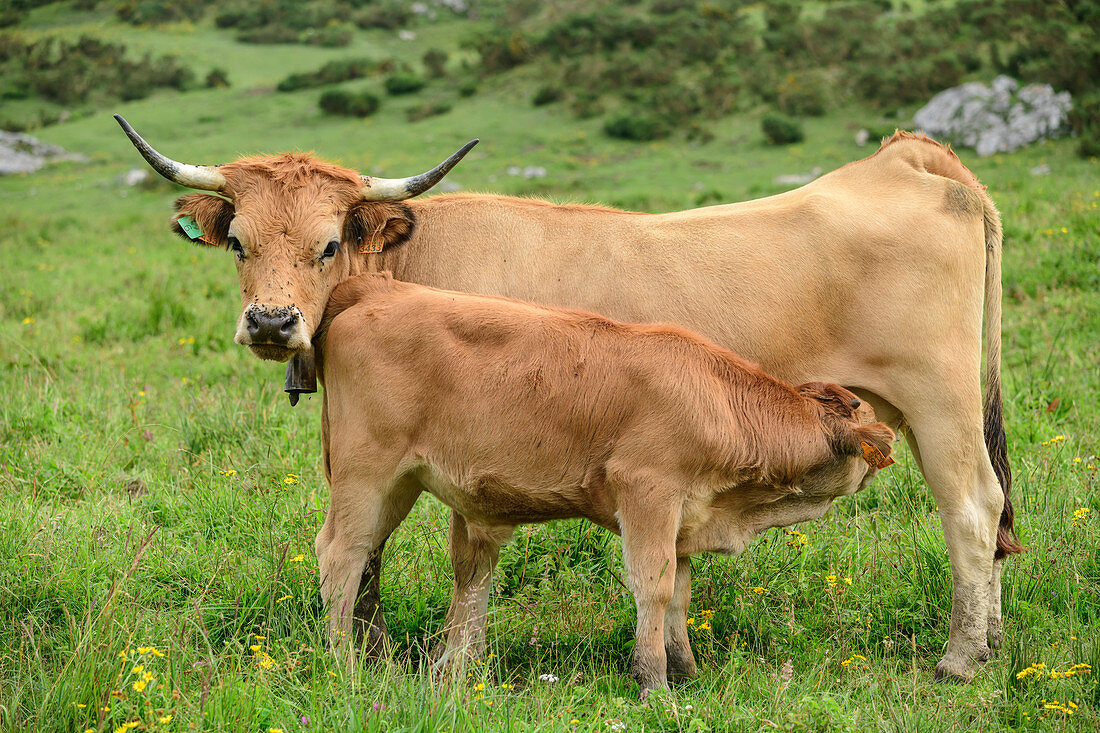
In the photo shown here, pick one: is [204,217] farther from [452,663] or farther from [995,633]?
[995,633]

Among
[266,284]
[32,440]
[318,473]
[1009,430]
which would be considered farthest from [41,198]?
[1009,430]

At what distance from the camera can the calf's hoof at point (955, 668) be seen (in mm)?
5086

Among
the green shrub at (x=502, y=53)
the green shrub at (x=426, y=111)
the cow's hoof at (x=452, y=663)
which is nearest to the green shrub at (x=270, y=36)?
the green shrub at (x=502, y=53)

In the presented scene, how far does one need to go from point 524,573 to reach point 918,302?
108 inches

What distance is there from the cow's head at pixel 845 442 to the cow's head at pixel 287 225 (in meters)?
2.35

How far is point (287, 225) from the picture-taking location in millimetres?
5254

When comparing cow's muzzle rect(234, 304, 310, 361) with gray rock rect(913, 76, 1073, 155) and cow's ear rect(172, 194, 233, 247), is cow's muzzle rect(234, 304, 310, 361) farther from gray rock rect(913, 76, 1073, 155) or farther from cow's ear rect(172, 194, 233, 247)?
gray rock rect(913, 76, 1073, 155)

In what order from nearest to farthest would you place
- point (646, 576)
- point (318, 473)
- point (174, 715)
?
point (174, 715) < point (646, 576) < point (318, 473)

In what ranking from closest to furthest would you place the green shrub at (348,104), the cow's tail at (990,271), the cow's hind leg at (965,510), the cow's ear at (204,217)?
the cow's hind leg at (965,510) → the cow's ear at (204,217) → the cow's tail at (990,271) → the green shrub at (348,104)

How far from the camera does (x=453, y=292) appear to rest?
17.0 feet

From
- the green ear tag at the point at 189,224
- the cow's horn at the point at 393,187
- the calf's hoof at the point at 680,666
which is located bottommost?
the calf's hoof at the point at 680,666

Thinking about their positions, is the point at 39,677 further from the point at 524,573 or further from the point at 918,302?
the point at 918,302

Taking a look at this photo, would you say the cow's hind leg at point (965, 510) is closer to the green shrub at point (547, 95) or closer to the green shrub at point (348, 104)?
the green shrub at point (547, 95)

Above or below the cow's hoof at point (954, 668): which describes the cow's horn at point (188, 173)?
above
